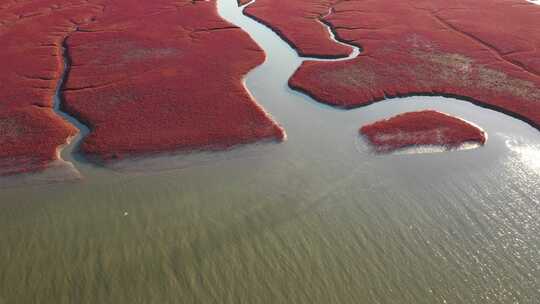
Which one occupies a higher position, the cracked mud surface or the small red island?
the cracked mud surface

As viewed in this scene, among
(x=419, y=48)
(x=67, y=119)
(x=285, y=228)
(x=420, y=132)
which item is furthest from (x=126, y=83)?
(x=419, y=48)

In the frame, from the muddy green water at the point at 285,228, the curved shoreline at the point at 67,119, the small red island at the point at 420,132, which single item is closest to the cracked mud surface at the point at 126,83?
the curved shoreline at the point at 67,119

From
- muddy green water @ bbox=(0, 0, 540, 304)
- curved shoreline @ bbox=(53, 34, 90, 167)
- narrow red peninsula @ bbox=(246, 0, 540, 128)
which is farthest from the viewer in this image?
narrow red peninsula @ bbox=(246, 0, 540, 128)

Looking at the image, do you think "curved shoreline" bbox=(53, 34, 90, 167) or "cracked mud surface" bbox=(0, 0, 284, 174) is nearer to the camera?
"curved shoreline" bbox=(53, 34, 90, 167)

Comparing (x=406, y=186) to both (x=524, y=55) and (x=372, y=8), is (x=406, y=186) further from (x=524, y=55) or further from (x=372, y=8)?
(x=372, y=8)

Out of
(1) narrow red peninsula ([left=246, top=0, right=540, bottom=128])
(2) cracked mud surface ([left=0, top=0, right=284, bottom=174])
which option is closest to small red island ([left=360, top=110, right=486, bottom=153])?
(1) narrow red peninsula ([left=246, top=0, right=540, bottom=128])

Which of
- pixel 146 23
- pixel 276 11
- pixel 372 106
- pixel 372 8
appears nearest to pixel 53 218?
pixel 372 106

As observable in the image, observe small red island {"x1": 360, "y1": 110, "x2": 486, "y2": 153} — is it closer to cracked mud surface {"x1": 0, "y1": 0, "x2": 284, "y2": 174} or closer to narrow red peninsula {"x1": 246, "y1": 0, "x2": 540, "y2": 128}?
narrow red peninsula {"x1": 246, "y1": 0, "x2": 540, "y2": 128}
